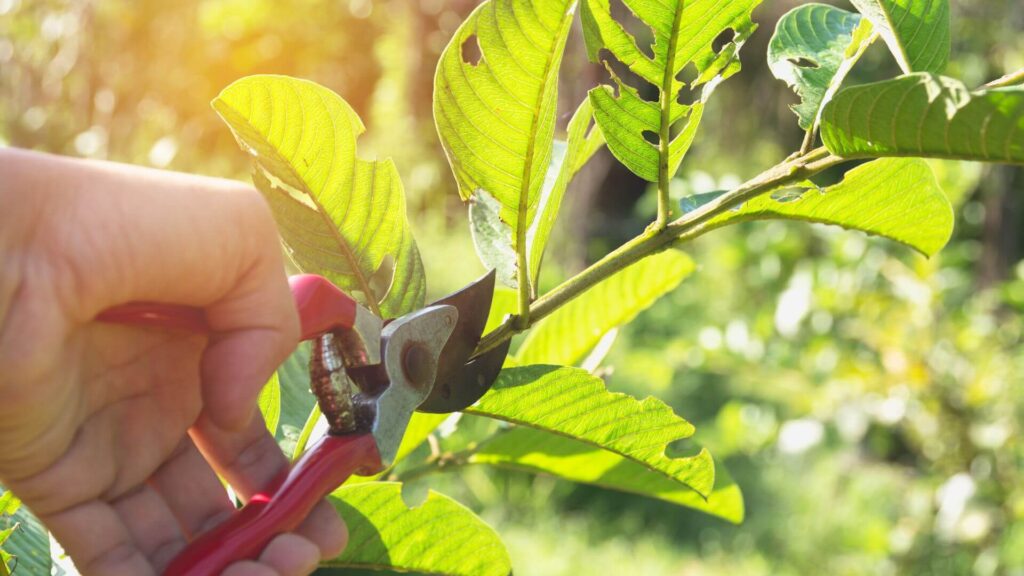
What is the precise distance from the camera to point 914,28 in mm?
694

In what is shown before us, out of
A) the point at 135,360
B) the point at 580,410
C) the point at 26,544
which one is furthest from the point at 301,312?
the point at 26,544

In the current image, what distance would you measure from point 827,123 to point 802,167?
0.05 metres

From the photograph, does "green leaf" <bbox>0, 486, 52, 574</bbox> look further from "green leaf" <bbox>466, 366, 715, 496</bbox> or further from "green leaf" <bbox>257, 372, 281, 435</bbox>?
"green leaf" <bbox>466, 366, 715, 496</bbox>

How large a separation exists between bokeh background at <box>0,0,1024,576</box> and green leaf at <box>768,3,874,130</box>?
1.06 metres

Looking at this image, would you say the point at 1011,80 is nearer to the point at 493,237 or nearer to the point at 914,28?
the point at 914,28

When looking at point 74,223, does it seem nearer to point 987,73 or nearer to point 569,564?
point 569,564

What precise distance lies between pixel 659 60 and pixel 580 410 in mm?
262

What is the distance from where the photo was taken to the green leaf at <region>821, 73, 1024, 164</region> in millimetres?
552

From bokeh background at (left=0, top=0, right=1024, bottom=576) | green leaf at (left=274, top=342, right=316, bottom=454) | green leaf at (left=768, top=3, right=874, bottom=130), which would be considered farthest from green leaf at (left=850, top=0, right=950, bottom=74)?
bokeh background at (left=0, top=0, right=1024, bottom=576)

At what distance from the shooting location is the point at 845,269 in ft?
8.43

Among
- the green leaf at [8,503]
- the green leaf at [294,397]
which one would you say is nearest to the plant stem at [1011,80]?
the green leaf at [294,397]

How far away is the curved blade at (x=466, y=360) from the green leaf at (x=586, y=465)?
A: 21 cm

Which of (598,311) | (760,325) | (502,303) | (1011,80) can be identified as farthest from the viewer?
(760,325)

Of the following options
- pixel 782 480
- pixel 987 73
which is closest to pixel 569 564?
pixel 782 480
